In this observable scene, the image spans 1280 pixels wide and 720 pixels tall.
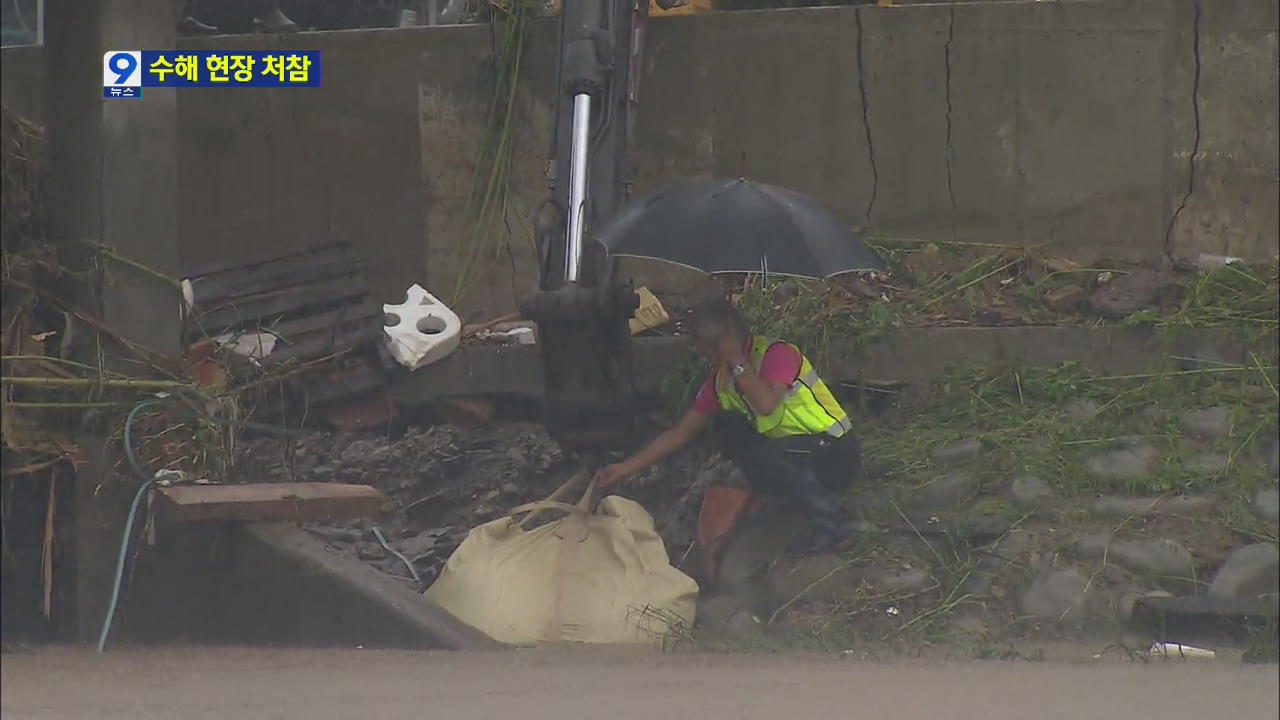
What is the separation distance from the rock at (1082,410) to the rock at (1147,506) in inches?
24.8

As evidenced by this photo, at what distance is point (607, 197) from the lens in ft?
25.1

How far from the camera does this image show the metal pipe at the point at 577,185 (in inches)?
289

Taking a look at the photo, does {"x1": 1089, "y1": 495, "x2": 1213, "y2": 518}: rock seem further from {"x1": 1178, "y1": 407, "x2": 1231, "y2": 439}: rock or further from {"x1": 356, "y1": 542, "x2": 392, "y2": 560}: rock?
{"x1": 356, "y1": 542, "x2": 392, "y2": 560}: rock

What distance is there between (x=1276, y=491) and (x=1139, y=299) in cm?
149

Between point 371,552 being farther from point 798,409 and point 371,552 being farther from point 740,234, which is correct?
point 740,234

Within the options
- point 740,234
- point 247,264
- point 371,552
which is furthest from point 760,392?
point 247,264

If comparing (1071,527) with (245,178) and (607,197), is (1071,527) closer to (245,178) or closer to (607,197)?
(607,197)

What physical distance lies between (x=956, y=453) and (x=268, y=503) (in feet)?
9.78

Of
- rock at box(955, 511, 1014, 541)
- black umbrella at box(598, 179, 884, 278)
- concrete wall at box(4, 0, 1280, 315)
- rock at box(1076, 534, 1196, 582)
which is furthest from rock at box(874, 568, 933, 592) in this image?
concrete wall at box(4, 0, 1280, 315)

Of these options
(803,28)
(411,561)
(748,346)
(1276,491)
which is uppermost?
(803,28)

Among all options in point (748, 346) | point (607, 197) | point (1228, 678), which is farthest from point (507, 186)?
point (1228, 678)

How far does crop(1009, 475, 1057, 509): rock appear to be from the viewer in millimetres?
6863

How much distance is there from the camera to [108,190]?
671 cm

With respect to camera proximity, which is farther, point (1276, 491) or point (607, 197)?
point (607, 197)
